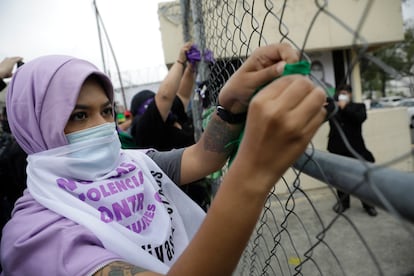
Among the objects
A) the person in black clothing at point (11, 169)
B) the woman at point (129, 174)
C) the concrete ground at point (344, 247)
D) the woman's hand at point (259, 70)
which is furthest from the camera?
the concrete ground at point (344, 247)

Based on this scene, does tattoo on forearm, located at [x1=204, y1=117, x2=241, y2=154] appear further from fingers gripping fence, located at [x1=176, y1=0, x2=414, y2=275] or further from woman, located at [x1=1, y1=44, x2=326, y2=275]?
fingers gripping fence, located at [x1=176, y1=0, x2=414, y2=275]

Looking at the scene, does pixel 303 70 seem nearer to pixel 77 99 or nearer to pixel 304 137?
pixel 304 137

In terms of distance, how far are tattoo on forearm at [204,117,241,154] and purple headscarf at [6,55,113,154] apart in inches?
19.5

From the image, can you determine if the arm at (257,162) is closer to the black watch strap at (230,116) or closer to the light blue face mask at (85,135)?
the black watch strap at (230,116)

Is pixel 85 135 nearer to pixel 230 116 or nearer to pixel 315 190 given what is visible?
pixel 230 116

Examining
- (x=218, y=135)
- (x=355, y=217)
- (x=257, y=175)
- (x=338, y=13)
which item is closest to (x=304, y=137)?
(x=257, y=175)

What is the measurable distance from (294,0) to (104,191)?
5.48 metres

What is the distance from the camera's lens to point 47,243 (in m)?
0.90

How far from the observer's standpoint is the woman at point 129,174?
549mm

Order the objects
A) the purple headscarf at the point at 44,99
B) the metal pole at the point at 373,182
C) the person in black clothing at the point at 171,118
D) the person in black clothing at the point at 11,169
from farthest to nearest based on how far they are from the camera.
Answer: the person in black clothing at the point at 171,118
the person in black clothing at the point at 11,169
the purple headscarf at the point at 44,99
the metal pole at the point at 373,182

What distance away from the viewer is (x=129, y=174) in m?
1.29

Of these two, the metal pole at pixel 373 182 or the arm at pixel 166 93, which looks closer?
the metal pole at pixel 373 182

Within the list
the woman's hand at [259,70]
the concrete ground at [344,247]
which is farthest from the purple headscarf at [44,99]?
the concrete ground at [344,247]

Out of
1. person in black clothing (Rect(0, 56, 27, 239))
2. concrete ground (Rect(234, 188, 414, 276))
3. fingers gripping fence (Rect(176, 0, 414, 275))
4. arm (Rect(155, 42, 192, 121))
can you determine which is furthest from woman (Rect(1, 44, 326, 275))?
concrete ground (Rect(234, 188, 414, 276))
